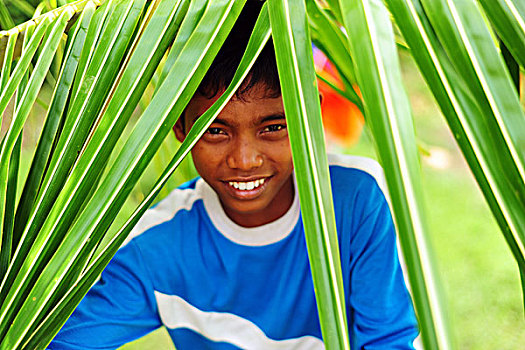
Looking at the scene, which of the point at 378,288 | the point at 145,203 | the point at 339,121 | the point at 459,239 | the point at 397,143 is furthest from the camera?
the point at 459,239

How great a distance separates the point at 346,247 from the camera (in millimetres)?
752

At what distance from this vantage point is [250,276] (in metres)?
0.81

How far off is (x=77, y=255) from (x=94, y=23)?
7.8 inches

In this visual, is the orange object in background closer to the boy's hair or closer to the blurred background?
the blurred background

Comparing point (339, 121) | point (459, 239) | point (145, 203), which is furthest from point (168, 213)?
point (459, 239)

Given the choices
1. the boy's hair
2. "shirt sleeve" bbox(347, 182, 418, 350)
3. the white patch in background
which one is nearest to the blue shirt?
"shirt sleeve" bbox(347, 182, 418, 350)

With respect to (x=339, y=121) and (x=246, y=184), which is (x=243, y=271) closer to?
(x=246, y=184)

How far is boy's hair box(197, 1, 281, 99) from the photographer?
0.62 meters

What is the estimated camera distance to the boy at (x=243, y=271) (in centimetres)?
72

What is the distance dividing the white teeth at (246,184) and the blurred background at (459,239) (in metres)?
0.33

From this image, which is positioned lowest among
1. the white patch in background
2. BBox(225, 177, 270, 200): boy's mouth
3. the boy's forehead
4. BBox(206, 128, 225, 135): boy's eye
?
BBox(225, 177, 270, 200): boy's mouth

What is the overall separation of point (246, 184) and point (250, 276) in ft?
0.59

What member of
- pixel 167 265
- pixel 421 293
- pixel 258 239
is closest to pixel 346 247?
pixel 258 239

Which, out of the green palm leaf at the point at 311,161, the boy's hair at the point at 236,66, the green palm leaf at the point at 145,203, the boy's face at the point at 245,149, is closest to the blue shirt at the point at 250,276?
the boy's face at the point at 245,149
